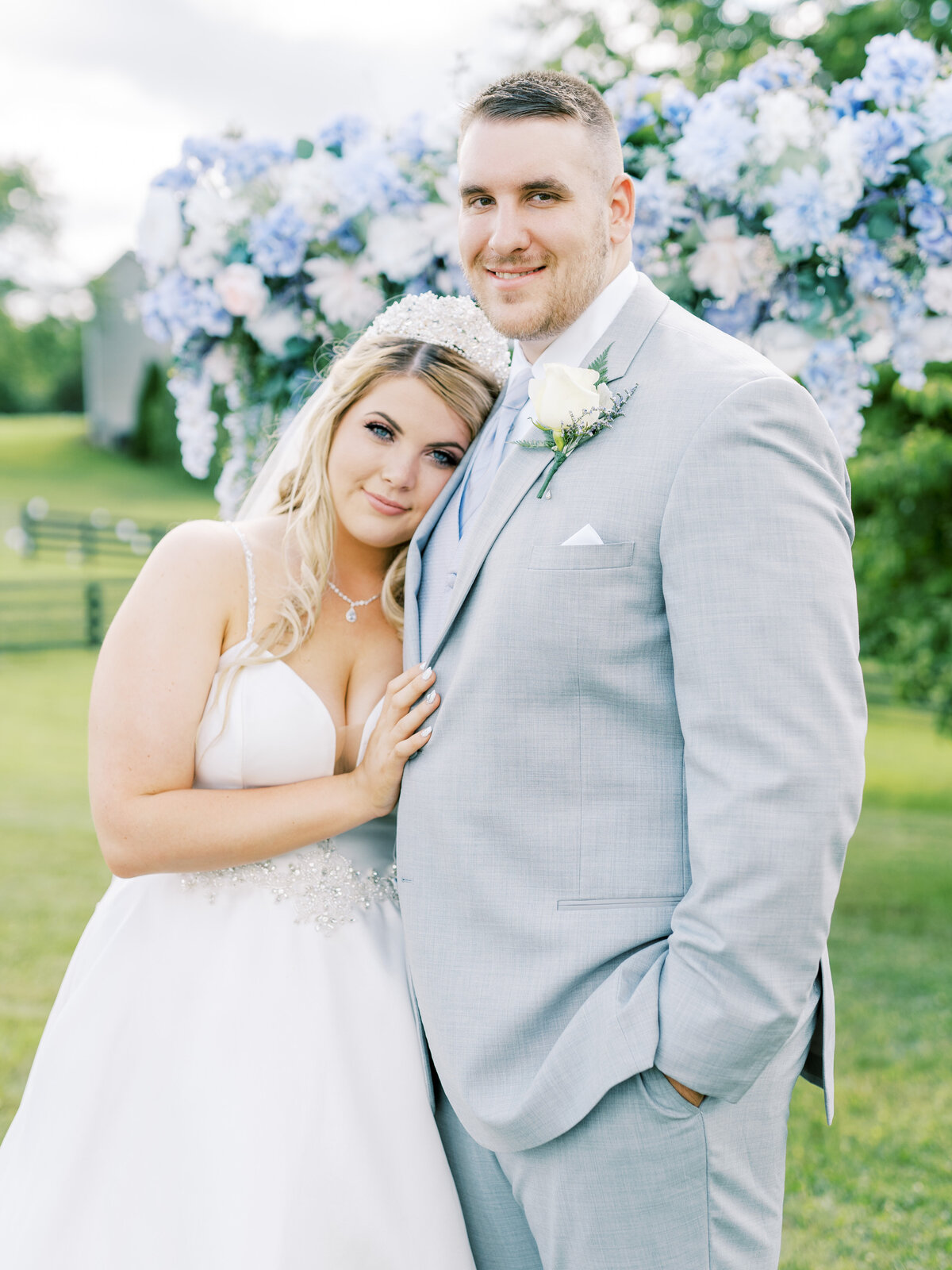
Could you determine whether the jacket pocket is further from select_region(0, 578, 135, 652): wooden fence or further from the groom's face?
select_region(0, 578, 135, 652): wooden fence

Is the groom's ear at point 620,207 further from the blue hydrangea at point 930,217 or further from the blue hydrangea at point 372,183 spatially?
the blue hydrangea at point 372,183

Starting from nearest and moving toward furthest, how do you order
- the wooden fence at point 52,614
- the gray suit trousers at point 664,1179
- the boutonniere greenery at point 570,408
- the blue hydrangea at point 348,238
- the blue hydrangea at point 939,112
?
the gray suit trousers at point 664,1179 → the boutonniere greenery at point 570,408 → the blue hydrangea at point 939,112 → the blue hydrangea at point 348,238 → the wooden fence at point 52,614

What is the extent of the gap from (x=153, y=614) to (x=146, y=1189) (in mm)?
1146

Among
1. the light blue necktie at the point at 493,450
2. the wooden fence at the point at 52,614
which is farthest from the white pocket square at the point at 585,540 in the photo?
→ the wooden fence at the point at 52,614

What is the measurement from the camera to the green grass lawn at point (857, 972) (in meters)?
3.96

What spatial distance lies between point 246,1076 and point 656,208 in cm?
238

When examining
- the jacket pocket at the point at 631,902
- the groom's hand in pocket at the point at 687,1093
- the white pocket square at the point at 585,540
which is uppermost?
the white pocket square at the point at 585,540

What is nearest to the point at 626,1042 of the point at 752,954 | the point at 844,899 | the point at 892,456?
the point at 752,954

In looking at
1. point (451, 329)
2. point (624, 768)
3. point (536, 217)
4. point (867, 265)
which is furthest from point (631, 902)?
point (867, 265)

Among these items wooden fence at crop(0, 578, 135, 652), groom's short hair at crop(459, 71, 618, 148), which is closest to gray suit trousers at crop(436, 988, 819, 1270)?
groom's short hair at crop(459, 71, 618, 148)

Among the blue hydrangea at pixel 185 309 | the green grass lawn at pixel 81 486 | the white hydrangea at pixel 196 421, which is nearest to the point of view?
the blue hydrangea at pixel 185 309

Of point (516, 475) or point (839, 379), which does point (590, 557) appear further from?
point (839, 379)

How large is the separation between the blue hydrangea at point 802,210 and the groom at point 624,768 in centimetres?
88

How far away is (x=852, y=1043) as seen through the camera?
5.60 meters
